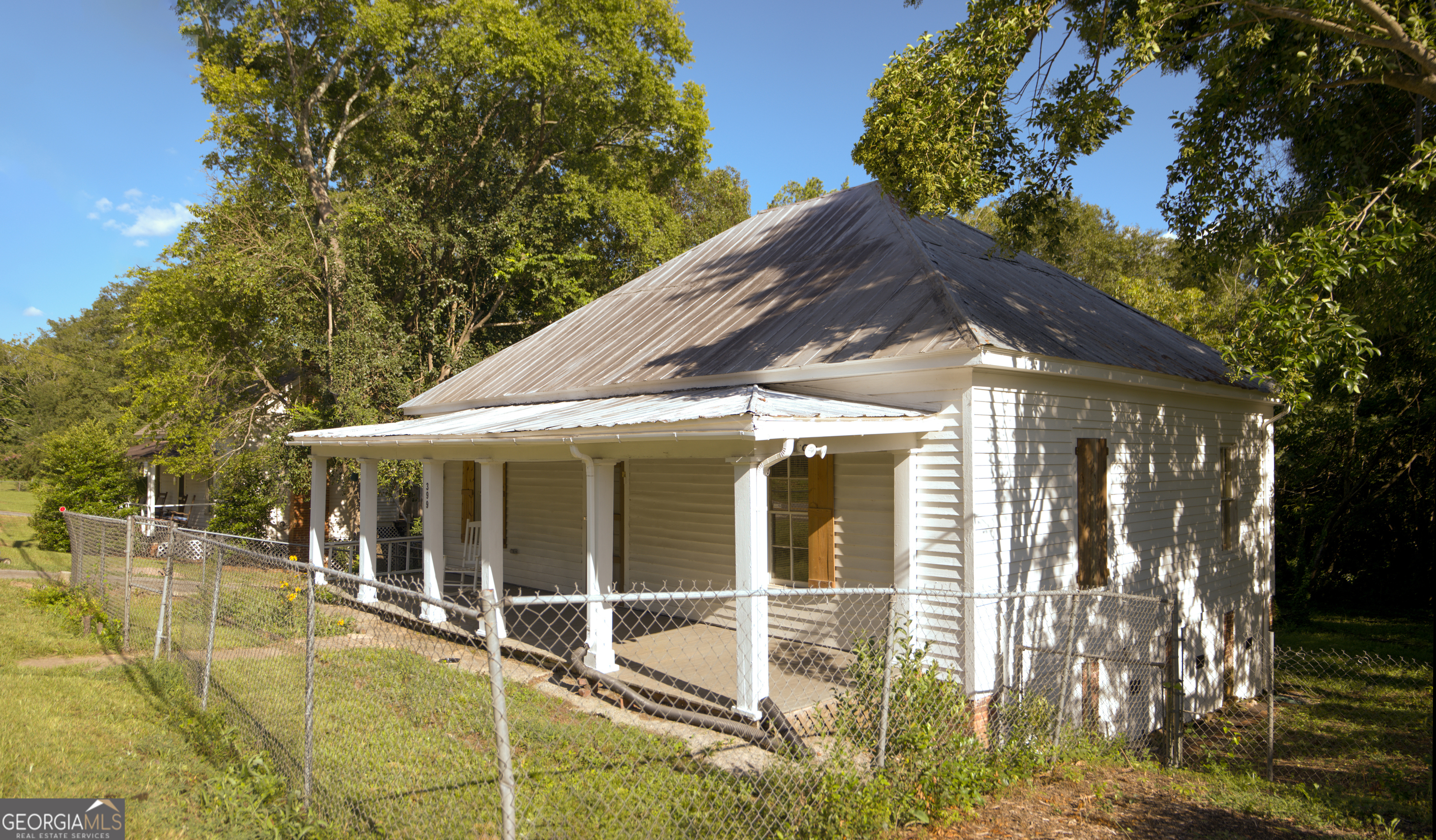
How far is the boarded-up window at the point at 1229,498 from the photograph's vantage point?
12.2 m

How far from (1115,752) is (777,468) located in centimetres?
446

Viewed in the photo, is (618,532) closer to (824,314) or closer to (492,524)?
(492,524)

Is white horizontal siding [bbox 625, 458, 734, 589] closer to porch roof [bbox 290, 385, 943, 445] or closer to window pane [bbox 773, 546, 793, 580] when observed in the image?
window pane [bbox 773, 546, 793, 580]

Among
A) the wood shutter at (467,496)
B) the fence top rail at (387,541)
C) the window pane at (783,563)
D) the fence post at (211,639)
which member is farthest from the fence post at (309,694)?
the fence top rail at (387,541)

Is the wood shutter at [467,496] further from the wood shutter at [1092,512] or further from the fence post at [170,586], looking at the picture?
the wood shutter at [1092,512]

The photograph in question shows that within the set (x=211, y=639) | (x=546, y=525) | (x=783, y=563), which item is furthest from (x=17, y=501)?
(x=783, y=563)

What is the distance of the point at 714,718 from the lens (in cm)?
689

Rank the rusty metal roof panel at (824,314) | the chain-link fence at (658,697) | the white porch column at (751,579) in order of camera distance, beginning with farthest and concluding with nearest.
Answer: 1. the rusty metal roof panel at (824,314)
2. the white porch column at (751,579)
3. the chain-link fence at (658,697)

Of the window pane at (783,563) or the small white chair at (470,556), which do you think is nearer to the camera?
the window pane at (783,563)

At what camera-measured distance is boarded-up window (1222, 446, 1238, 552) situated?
12242 mm

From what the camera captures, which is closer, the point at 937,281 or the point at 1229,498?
the point at 937,281

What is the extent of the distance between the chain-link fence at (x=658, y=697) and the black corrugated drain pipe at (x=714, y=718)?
0.03 m

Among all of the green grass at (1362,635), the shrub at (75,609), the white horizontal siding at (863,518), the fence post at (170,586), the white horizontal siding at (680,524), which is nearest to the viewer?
the fence post at (170,586)

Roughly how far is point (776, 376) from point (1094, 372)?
342cm
